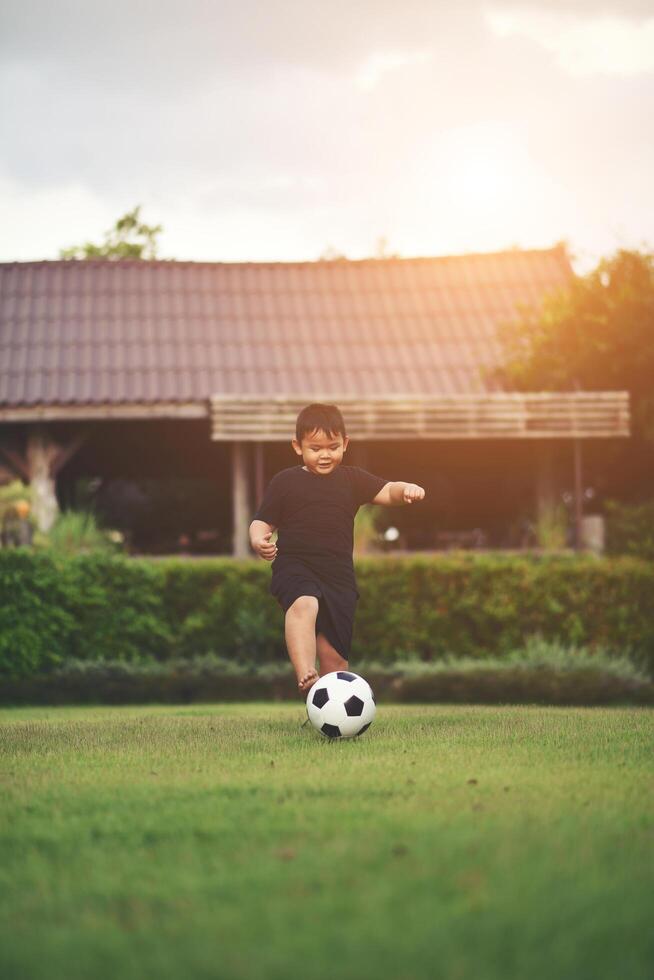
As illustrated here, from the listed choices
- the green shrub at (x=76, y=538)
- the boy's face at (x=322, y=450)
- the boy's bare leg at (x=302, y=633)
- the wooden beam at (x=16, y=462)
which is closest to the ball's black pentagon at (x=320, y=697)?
the boy's bare leg at (x=302, y=633)

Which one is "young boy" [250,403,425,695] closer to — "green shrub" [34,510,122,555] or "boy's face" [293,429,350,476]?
"boy's face" [293,429,350,476]

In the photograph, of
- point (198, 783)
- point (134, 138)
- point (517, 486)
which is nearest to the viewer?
point (198, 783)

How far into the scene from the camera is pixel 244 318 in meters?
23.1

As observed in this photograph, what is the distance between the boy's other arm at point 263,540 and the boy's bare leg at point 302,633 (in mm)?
327

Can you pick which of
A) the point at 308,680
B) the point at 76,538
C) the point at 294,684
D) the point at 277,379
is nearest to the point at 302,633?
the point at 308,680

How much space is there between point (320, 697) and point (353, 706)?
18cm

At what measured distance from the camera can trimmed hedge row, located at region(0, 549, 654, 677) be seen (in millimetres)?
14750

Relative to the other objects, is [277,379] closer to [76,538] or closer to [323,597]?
[76,538]

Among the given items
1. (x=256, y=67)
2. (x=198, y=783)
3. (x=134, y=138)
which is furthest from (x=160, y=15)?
(x=198, y=783)

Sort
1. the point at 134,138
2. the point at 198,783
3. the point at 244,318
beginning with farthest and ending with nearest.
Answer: the point at 134,138 < the point at 244,318 < the point at 198,783

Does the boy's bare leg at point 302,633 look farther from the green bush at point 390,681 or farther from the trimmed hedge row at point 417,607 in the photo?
the trimmed hedge row at point 417,607

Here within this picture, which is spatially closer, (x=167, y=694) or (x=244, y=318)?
(x=167, y=694)

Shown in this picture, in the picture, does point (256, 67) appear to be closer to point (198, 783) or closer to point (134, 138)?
point (134, 138)

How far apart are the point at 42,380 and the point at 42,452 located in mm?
1175
